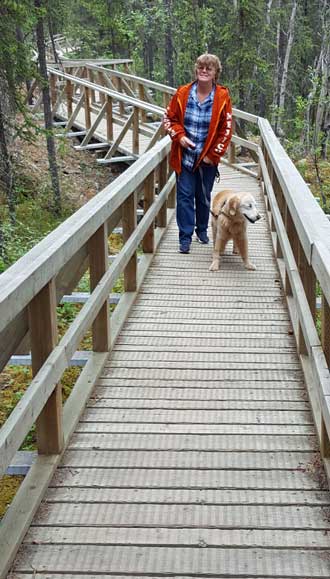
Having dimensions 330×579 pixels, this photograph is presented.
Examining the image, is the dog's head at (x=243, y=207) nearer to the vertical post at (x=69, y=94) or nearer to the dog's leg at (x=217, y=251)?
the dog's leg at (x=217, y=251)

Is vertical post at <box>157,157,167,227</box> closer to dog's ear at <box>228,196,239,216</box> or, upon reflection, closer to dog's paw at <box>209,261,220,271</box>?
dog's paw at <box>209,261,220,271</box>

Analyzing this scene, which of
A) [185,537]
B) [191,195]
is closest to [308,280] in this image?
[185,537]

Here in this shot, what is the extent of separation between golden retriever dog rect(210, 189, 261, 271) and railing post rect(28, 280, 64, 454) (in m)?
3.57

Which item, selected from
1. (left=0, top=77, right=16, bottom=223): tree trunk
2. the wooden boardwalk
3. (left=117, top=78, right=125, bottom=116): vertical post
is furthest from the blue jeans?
(left=117, top=78, right=125, bottom=116): vertical post

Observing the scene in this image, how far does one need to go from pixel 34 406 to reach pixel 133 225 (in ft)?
10.2

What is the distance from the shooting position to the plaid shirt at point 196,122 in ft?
22.5

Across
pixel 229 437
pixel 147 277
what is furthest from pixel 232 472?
pixel 147 277

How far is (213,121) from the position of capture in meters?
6.89

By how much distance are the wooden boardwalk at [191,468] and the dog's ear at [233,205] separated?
50.9 inches

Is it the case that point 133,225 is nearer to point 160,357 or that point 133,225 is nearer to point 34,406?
point 160,357

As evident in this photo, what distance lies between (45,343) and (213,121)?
4.26m

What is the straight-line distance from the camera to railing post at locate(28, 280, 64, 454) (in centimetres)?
307

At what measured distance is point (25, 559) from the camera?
2787mm

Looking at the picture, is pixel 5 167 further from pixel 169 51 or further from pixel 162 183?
pixel 169 51
